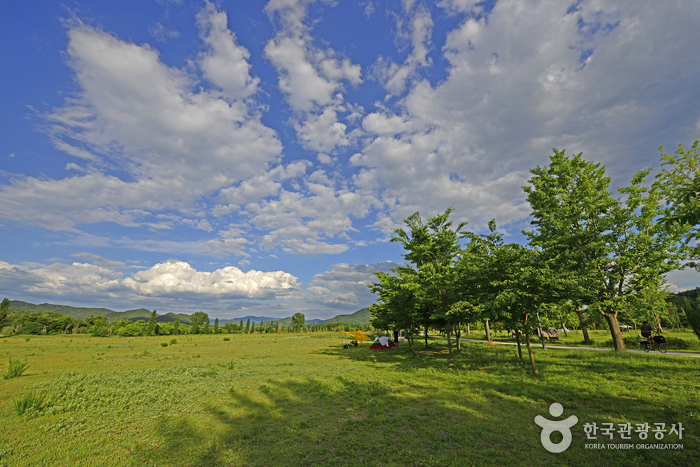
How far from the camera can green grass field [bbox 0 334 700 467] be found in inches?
316

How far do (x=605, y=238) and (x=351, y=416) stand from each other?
25598 mm

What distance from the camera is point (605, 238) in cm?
2331

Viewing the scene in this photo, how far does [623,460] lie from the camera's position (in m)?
7.33

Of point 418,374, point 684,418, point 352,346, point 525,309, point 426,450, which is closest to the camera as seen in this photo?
point 426,450

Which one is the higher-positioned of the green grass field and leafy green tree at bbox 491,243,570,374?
leafy green tree at bbox 491,243,570,374

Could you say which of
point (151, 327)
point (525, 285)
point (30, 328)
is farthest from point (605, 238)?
point (30, 328)

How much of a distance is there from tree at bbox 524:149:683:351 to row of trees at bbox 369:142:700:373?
7cm

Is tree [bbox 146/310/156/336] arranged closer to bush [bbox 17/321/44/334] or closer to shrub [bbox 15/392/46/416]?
bush [bbox 17/321/44/334]

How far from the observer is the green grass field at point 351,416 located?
804 cm

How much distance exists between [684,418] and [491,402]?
6.11 metres

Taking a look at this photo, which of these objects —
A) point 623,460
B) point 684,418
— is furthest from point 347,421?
point 684,418

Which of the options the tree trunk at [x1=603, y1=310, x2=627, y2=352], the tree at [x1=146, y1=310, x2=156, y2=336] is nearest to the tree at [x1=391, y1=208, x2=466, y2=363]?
the tree trunk at [x1=603, y1=310, x2=627, y2=352]

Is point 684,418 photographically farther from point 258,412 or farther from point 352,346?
point 352,346

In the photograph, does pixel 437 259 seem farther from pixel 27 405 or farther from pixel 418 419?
pixel 27 405
